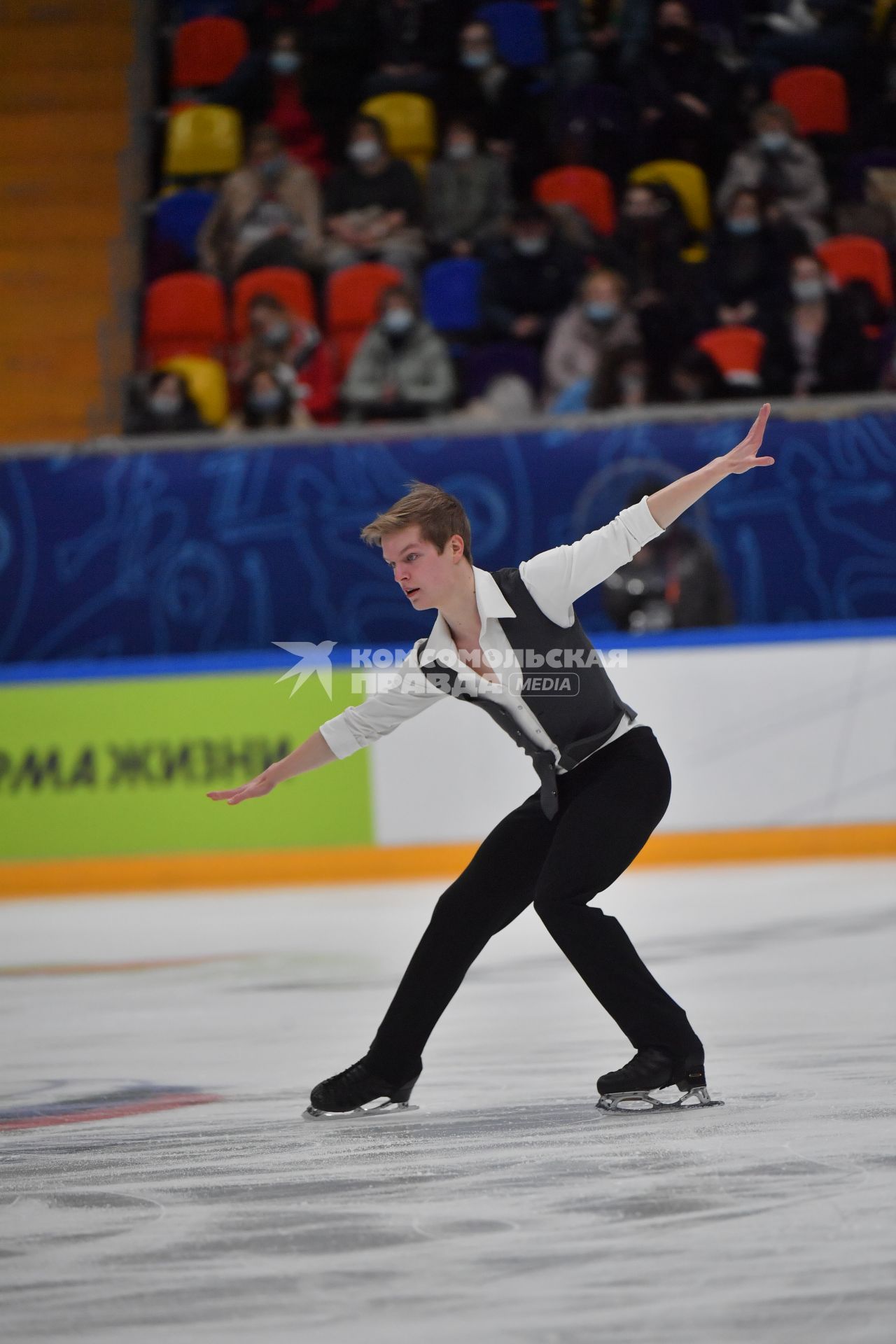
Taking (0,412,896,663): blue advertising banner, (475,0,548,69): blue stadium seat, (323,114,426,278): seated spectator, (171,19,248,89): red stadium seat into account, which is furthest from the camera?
(171,19,248,89): red stadium seat

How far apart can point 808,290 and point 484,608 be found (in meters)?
5.37

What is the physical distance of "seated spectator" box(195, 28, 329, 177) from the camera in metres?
9.66

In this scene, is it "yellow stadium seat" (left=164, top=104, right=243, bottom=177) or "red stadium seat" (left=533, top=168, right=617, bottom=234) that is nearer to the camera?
"red stadium seat" (left=533, top=168, right=617, bottom=234)

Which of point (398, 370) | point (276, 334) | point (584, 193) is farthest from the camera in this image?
point (584, 193)

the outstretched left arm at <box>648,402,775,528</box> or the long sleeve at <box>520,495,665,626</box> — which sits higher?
the outstretched left arm at <box>648,402,775,528</box>

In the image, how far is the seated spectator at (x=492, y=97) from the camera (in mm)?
9117

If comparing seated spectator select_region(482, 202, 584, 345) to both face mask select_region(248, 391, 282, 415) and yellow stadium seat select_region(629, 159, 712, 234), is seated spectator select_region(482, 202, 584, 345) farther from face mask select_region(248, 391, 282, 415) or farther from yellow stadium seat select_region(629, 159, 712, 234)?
face mask select_region(248, 391, 282, 415)

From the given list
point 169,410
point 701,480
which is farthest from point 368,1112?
point 169,410

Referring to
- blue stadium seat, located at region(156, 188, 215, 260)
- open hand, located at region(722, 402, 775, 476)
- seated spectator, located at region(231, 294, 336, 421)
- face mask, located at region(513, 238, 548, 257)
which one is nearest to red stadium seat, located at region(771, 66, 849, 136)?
face mask, located at region(513, 238, 548, 257)

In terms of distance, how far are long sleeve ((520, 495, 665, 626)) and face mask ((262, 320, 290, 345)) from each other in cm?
545

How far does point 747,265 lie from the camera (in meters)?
7.96

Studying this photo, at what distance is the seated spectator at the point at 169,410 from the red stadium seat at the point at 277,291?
33.0 inches

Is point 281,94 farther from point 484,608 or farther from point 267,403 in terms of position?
point 484,608

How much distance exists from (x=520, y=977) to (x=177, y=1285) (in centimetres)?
242
